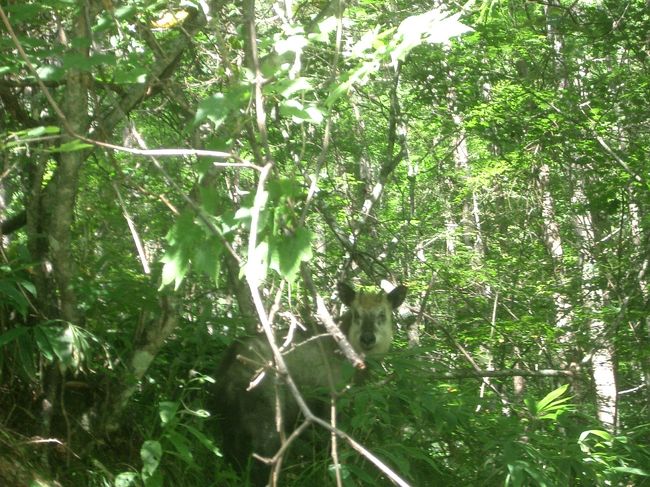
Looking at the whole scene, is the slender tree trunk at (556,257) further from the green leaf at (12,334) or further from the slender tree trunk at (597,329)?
the green leaf at (12,334)

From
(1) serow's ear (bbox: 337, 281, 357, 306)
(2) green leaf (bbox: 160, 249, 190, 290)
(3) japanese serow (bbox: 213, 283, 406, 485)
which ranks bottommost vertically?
(3) japanese serow (bbox: 213, 283, 406, 485)

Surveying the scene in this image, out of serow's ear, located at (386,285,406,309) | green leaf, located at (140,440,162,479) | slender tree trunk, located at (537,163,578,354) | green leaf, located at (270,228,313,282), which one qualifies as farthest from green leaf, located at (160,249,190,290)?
slender tree trunk, located at (537,163,578,354)

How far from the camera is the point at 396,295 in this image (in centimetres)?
673

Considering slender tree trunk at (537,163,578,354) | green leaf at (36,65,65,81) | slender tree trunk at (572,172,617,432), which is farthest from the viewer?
slender tree trunk at (537,163,578,354)

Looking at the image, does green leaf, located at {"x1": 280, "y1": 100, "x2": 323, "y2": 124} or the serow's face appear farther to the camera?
the serow's face

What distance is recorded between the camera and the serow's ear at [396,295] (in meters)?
6.69

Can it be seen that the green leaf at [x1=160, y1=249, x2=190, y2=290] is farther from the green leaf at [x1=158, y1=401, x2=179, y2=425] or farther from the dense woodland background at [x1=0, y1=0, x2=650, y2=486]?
the green leaf at [x1=158, y1=401, x2=179, y2=425]

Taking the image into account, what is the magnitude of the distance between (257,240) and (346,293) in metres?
3.62

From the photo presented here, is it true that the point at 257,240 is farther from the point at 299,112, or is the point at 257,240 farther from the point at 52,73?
the point at 52,73

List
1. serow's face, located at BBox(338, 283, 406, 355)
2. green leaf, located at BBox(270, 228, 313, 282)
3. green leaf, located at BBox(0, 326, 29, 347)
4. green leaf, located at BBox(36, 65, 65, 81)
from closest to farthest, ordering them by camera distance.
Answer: green leaf, located at BBox(270, 228, 313, 282) < green leaf, located at BBox(36, 65, 65, 81) < green leaf, located at BBox(0, 326, 29, 347) < serow's face, located at BBox(338, 283, 406, 355)

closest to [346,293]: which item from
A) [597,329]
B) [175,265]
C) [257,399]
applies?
[257,399]

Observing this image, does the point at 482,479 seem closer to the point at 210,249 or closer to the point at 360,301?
the point at 360,301

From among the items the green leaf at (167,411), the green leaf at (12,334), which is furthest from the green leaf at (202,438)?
the green leaf at (12,334)

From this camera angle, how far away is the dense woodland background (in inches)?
118
